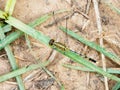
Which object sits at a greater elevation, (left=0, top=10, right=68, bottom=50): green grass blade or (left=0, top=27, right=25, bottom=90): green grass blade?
(left=0, top=10, right=68, bottom=50): green grass blade

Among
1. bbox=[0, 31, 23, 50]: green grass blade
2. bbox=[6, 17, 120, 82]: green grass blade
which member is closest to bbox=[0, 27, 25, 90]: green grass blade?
bbox=[0, 31, 23, 50]: green grass blade

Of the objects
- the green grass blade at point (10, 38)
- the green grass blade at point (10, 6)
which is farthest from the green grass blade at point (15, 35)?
the green grass blade at point (10, 6)

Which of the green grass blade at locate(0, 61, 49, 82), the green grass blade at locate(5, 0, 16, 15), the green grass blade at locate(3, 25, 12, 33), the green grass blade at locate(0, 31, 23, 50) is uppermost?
the green grass blade at locate(5, 0, 16, 15)

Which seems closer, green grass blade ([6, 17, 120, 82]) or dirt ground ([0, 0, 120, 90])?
green grass blade ([6, 17, 120, 82])

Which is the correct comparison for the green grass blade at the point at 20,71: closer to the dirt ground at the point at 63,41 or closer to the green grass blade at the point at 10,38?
the dirt ground at the point at 63,41

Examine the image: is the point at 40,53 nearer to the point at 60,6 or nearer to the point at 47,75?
the point at 47,75

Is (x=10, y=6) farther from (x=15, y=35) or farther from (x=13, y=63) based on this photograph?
(x=13, y=63)

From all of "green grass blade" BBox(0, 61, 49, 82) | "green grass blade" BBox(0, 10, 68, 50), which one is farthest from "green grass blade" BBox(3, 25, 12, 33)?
"green grass blade" BBox(0, 61, 49, 82)

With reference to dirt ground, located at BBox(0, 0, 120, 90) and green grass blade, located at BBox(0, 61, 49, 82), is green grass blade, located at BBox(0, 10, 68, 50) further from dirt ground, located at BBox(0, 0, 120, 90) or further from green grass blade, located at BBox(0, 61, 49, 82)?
green grass blade, located at BBox(0, 61, 49, 82)

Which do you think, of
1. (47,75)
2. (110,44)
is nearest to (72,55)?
(47,75)
